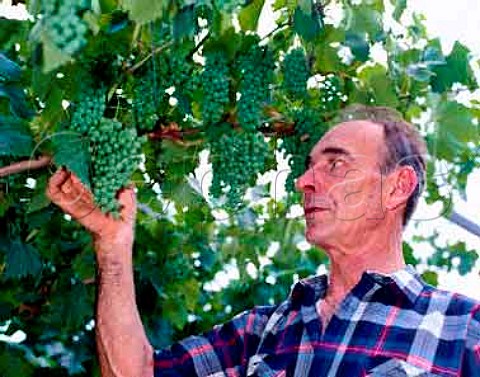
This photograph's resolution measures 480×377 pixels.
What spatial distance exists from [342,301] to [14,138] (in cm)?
84

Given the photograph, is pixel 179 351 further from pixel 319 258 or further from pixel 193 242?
pixel 319 258

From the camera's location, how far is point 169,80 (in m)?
2.30

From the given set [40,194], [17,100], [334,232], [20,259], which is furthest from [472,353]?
[20,259]

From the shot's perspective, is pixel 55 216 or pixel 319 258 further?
pixel 319 258

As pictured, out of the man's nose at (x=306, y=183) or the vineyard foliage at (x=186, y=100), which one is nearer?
the vineyard foliage at (x=186, y=100)

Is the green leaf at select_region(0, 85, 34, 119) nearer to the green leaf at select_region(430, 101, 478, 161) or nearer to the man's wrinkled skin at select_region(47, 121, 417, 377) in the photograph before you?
the man's wrinkled skin at select_region(47, 121, 417, 377)

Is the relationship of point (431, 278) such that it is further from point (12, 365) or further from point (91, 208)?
point (91, 208)

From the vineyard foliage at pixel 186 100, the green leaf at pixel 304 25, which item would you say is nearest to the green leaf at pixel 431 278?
the vineyard foliage at pixel 186 100

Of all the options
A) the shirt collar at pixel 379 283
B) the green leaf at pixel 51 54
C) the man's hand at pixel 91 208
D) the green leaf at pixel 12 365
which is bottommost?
the green leaf at pixel 12 365

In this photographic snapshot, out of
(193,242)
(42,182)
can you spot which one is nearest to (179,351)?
(42,182)

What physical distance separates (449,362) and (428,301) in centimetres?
20

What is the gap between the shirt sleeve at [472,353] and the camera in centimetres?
220

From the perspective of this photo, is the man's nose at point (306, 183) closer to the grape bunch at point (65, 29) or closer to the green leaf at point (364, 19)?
the green leaf at point (364, 19)

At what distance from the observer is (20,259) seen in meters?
2.97
